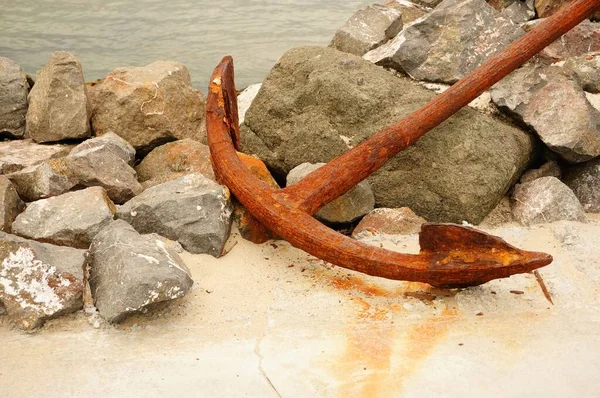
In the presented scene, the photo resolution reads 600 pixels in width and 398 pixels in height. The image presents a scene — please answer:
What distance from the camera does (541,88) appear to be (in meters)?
3.56

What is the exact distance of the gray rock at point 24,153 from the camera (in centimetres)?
368

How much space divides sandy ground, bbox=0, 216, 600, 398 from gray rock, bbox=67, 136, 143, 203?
703mm

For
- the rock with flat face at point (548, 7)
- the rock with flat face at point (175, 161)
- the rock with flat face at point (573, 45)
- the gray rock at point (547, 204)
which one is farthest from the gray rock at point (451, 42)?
the rock with flat face at point (175, 161)

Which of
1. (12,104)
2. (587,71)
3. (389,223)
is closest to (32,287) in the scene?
(389,223)

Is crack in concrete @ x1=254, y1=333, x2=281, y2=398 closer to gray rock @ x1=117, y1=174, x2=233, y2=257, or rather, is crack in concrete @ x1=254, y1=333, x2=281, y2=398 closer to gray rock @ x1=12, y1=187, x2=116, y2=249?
gray rock @ x1=117, y1=174, x2=233, y2=257

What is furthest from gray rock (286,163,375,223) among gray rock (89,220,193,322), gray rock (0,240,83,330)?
gray rock (0,240,83,330)

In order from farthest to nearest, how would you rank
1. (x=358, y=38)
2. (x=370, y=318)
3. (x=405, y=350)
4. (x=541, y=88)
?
(x=358, y=38) → (x=541, y=88) → (x=370, y=318) → (x=405, y=350)

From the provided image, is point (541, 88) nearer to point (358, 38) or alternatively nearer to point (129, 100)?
point (358, 38)

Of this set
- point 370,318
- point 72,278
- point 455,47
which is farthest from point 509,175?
point 72,278

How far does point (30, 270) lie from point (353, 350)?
1154 millimetres

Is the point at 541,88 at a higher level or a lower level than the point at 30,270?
higher

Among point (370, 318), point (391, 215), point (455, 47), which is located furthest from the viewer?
point (455, 47)

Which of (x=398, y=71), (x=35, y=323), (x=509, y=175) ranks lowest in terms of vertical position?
(x=35, y=323)

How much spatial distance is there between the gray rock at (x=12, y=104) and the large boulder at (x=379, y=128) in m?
1.41
